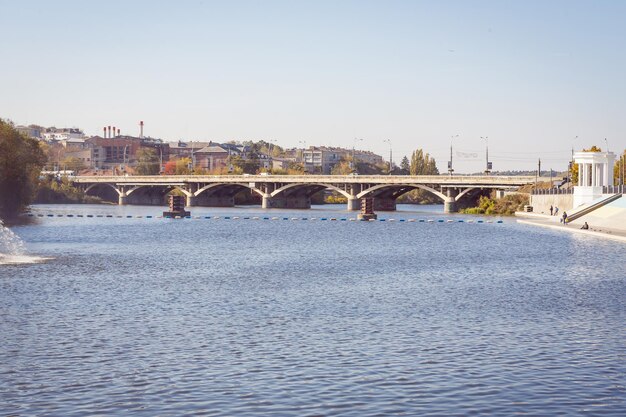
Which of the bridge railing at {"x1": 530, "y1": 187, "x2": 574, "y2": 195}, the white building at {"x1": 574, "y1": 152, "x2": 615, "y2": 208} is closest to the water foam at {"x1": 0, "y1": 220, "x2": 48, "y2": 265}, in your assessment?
the white building at {"x1": 574, "y1": 152, "x2": 615, "y2": 208}

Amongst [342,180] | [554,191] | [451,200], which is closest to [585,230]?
[554,191]

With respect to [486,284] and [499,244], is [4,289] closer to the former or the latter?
[486,284]

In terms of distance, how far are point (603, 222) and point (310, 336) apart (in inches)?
2881

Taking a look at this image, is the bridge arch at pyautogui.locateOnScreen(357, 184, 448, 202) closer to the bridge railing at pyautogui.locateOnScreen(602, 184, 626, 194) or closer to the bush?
the bush

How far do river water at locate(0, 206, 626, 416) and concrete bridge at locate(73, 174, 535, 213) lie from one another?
83.0 m

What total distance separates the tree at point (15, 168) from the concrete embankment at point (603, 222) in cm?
5510

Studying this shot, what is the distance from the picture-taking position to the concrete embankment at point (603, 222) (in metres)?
80.2

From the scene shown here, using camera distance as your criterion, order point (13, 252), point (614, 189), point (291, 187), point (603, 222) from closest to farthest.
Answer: point (13, 252) → point (603, 222) → point (614, 189) → point (291, 187)

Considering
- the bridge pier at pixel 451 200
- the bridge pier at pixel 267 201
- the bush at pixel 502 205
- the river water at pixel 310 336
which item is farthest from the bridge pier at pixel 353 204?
the river water at pixel 310 336

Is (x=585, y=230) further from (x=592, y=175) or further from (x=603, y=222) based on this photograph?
(x=592, y=175)

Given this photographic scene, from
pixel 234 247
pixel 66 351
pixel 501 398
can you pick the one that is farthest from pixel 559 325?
pixel 234 247

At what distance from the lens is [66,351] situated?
23.4 metres

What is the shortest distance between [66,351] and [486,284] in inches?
888

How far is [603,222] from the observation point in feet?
305
